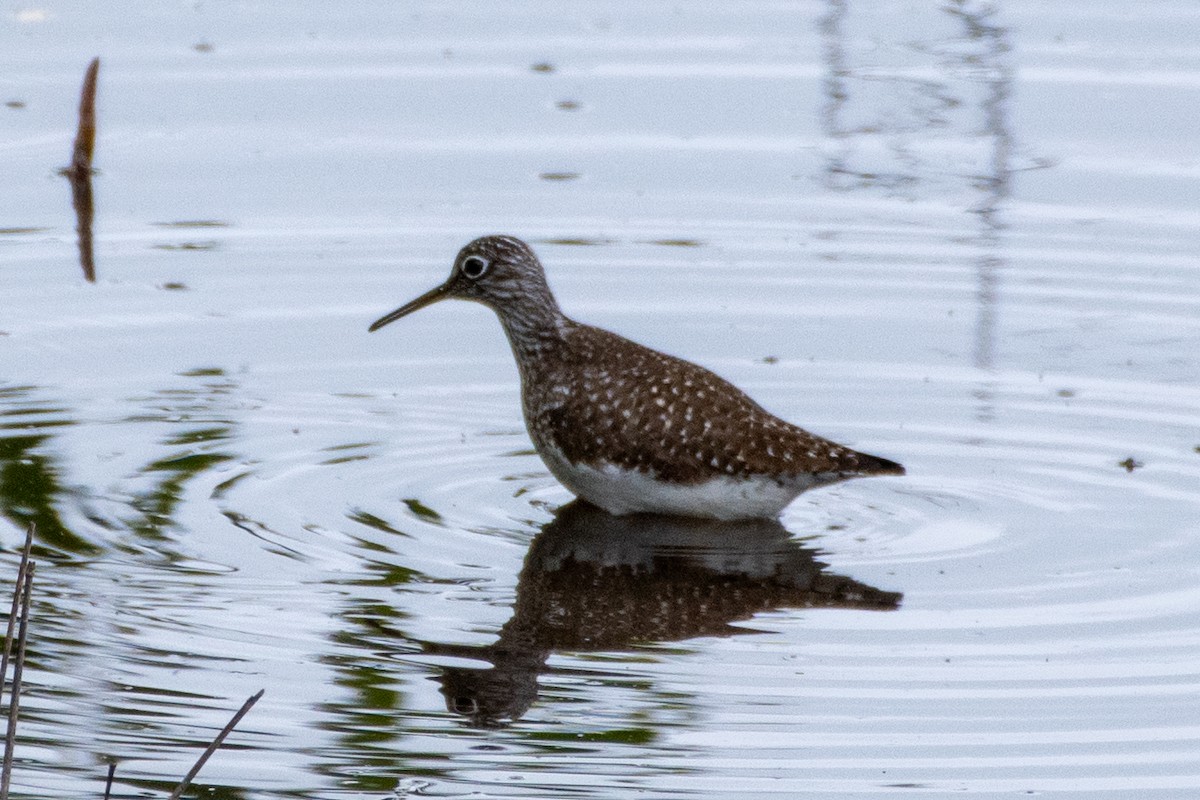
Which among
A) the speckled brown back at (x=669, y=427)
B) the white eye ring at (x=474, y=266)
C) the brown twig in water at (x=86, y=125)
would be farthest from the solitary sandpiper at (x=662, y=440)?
the brown twig in water at (x=86, y=125)

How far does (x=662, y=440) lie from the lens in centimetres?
928

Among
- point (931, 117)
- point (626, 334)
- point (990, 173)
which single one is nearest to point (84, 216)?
point (626, 334)

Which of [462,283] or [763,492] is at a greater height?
[462,283]

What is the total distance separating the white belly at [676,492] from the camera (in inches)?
366

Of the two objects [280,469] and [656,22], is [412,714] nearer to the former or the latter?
[280,469]

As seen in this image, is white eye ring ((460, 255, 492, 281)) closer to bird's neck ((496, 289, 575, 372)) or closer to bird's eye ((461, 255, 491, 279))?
bird's eye ((461, 255, 491, 279))

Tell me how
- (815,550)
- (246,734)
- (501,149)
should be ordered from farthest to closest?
1. (501,149)
2. (815,550)
3. (246,734)

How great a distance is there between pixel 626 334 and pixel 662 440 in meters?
2.49

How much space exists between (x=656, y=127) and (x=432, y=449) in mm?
5386

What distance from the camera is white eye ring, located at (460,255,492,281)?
10.2 meters

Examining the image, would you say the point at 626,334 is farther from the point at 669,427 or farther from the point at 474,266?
the point at 669,427

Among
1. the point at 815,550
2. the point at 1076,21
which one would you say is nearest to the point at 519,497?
the point at 815,550

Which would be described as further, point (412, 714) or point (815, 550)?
point (815, 550)

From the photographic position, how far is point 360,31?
16938 mm
